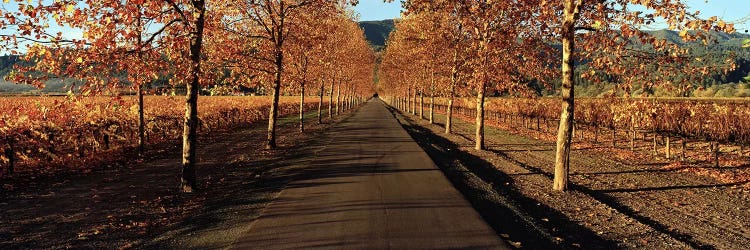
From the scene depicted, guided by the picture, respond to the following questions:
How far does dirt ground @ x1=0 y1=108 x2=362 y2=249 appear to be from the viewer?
7.76m

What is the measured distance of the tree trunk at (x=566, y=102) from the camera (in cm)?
1141

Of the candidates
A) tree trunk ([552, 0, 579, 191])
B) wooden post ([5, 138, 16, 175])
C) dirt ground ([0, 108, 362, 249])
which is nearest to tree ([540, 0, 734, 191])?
tree trunk ([552, 0, 579, 191])

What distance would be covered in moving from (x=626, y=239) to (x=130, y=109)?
901 inches

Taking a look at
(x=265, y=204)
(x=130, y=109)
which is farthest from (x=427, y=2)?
(x=130, y=109)

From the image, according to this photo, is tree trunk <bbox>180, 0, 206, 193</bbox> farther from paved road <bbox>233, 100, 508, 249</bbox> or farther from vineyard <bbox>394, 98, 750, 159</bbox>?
vineyard <bbox>394, 98, 750, 159</bbox>

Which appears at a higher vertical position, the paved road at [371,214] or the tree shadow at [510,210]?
the paved road at [371,214]

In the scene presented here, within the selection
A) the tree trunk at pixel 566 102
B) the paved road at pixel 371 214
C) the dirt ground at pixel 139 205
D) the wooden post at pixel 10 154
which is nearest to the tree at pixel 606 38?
the tree trunk at pixel 566 102

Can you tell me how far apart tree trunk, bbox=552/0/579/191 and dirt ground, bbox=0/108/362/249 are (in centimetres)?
827

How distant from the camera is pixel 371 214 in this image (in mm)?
8750

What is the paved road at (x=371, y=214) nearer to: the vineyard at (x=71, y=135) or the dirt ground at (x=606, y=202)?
the dirt ground at (x=606, y=202)

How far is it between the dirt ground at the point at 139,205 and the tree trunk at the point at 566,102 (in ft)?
27.1

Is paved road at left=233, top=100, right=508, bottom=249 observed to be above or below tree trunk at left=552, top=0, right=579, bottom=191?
below

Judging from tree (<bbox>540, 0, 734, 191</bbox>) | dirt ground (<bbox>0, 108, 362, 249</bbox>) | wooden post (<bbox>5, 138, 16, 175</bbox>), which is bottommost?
dirt ground (<bbox>0, 108, 362, 249</bbox>)

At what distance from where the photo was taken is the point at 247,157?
58.3 feet
